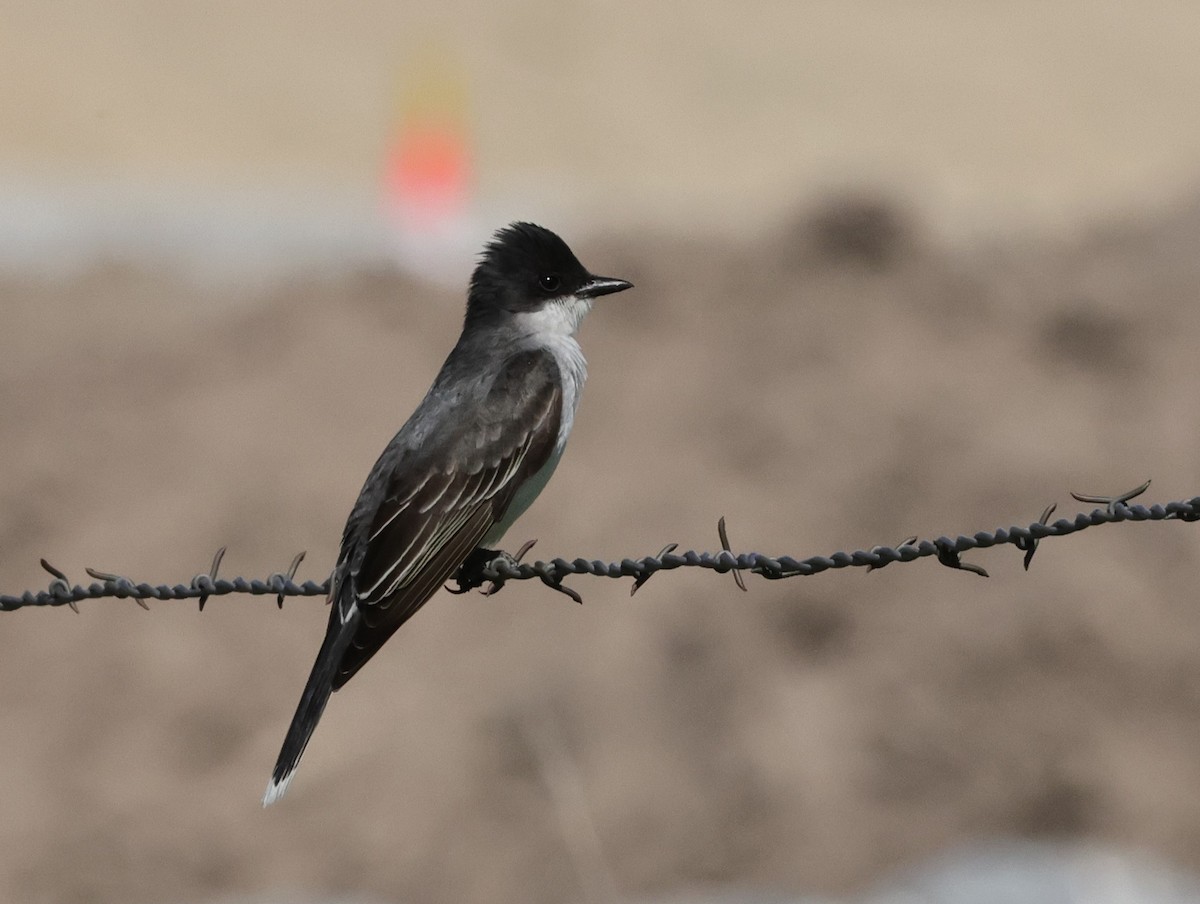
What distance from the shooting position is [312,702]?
6.54m

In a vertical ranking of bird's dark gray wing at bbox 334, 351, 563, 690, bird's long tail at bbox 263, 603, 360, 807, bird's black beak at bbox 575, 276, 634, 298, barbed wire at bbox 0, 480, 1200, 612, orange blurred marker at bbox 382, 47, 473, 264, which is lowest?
bird's long tail at bbox 263, 603, 360, 807

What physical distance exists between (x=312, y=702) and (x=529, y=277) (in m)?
2.42

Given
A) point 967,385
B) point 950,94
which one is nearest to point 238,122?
point 950,94

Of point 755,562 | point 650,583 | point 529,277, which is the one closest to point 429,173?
point 650,583

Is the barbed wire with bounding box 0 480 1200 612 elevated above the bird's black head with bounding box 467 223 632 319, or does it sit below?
below

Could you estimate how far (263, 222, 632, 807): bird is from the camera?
6.71 metres

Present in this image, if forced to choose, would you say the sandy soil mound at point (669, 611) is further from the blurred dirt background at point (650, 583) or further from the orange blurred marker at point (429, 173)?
the orange blurred marker at point (429, 173)

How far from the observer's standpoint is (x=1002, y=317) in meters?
16.1

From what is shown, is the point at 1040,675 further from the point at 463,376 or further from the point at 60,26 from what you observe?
the point at 60,26

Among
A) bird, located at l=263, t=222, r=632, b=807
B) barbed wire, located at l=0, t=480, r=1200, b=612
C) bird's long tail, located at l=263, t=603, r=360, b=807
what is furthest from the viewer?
bird, located at l=263, t=222, r=632, b=807

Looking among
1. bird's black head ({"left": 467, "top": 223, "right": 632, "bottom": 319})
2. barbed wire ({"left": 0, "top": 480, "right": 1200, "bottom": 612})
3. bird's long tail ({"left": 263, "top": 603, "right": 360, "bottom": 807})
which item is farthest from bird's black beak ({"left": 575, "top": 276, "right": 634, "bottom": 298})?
bird's long tail ({"left": 263, "top": 603, "right": 360, "bottom": 807})

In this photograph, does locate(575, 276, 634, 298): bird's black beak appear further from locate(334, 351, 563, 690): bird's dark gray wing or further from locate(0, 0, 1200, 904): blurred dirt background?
locate(0, 0, 1200, 904): blurred dirt background

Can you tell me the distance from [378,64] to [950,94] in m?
12.1

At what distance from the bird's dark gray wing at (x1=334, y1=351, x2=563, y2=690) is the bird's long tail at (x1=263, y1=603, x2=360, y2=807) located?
2.0 inches
